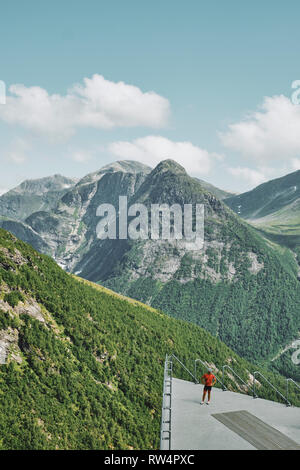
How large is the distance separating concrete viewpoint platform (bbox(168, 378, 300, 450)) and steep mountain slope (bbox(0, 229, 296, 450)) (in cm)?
2543

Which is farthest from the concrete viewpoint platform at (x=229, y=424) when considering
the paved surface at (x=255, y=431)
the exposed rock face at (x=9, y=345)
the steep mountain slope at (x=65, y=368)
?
the exposed rock face at (x=9, y=345)

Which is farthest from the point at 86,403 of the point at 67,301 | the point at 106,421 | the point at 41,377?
the point at 67,301

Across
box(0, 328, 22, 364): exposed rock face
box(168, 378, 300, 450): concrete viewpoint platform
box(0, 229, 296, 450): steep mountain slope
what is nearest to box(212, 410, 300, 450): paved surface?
box(168, 378, 300, 450): concrete viewpoint platform

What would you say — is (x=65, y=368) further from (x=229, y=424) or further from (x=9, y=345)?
(x=229, y=424)

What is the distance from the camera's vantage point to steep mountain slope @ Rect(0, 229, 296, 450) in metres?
54.0

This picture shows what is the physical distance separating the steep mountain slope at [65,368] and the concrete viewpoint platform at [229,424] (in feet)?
83.4

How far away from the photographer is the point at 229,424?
31328mm

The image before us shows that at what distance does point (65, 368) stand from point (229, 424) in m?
47.2

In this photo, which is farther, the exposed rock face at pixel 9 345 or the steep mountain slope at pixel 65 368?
the exposed rock face at pixel 9 345

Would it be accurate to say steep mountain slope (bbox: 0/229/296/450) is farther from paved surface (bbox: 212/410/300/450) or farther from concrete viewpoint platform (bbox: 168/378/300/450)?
paved surface (bbox: 212/410/300/450)

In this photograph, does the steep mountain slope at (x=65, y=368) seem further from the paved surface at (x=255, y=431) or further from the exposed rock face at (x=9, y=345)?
the paved surface at (x=255, y=431)

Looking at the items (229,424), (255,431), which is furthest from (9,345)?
(255,431)

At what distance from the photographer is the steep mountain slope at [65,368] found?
54.0 meters
